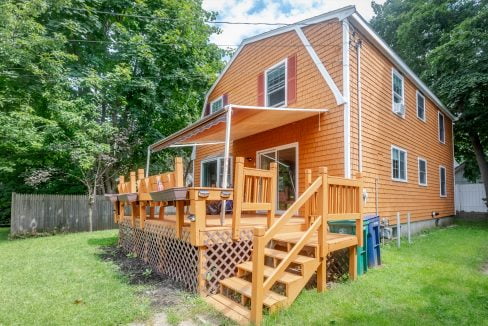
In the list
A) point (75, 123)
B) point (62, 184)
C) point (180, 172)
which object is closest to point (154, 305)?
point (180, 172)

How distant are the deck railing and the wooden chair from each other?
498 mm

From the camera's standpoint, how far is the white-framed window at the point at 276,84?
8627 mm

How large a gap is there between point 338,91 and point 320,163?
171cm

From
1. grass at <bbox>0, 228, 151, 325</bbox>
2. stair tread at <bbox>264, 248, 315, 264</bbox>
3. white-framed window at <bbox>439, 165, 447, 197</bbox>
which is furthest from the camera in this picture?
white-framed window at <bbox>439, 165, 447, 197</bbox>

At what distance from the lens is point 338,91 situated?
7.10m

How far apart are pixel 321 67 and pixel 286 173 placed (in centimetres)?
284

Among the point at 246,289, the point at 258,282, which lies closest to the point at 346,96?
the point at 246,289

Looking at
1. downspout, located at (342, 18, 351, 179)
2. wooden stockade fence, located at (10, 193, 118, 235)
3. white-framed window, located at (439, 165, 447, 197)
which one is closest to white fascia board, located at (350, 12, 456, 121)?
downspout, located at (342, 18, 351, 179)

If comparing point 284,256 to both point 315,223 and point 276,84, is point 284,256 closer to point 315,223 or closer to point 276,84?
point 315,223

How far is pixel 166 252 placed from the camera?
5.37 metres

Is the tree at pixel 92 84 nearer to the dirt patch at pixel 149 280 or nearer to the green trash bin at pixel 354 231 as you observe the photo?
the dirt patch at pixel 149 280

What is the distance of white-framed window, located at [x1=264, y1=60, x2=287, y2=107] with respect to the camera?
863 cm

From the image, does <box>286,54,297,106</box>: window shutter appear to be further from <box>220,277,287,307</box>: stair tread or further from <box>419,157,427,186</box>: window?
<box>419,157,427,186</box>: window

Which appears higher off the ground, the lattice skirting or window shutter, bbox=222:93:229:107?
window shutter, bbox=222:93:229:107
